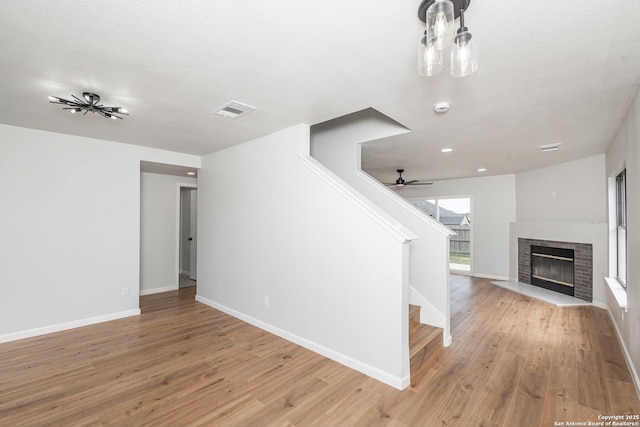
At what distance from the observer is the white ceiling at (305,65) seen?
57.9 inches

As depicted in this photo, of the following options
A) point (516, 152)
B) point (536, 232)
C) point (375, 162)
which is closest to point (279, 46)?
point (375, 162)

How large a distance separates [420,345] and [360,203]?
1.49 metres

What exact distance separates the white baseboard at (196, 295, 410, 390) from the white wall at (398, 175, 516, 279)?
18.3 feet

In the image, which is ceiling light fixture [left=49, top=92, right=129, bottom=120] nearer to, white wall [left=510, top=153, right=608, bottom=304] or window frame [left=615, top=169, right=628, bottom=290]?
window frame [left=615, top=169, right=628, bottom=290]

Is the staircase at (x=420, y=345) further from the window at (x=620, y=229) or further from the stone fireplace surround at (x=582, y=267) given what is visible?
the stone fireplace surround at (x=582, y=267)

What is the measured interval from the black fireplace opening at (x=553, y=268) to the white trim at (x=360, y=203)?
4.78 metres

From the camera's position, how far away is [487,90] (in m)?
2.32

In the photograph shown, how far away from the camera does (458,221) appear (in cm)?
769

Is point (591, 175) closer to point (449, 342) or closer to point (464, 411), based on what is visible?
point (449, 342)

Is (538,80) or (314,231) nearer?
(538,80)

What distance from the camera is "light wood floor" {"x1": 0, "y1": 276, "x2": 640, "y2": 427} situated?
208cm

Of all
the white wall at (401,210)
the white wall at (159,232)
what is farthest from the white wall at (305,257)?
the white wall at (159,232)

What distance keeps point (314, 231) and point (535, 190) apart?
5477 millimetres

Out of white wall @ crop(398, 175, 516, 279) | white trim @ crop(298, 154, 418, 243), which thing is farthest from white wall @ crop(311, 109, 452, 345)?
white wall @ crop(398, 175, 516, 279)
